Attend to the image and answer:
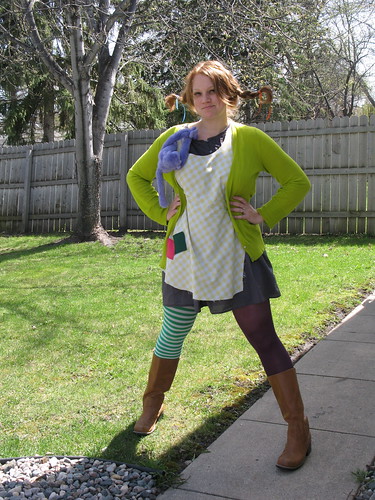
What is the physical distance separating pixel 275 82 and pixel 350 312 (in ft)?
36.5

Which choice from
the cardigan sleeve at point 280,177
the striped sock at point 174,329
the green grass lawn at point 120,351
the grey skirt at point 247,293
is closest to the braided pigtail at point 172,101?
the cardigan sleeve at point 280,177

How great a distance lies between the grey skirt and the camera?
2.87m

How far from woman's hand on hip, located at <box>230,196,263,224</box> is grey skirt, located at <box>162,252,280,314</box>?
0.61 ft

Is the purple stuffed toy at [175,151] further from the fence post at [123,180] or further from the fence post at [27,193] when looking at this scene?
the fence post at [27,193]

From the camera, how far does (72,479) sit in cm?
276

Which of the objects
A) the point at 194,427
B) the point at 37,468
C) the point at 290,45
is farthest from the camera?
the point at 290,45

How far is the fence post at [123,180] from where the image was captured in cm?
1285

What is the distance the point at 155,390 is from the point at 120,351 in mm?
1687

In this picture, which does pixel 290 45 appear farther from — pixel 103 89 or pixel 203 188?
pixel 203 188

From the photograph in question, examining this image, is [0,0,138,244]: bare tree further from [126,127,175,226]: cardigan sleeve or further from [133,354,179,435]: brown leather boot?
[133,354,179,435]: brown leather boot

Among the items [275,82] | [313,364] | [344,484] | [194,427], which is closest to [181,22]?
[275,82]

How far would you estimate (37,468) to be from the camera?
2896mm

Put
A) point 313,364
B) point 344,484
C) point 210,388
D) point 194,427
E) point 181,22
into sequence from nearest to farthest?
point 344,484 < point 194,427 < point 210,388 < point 313,364 < point 181,22

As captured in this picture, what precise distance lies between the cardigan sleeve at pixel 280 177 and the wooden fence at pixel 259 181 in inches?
322
